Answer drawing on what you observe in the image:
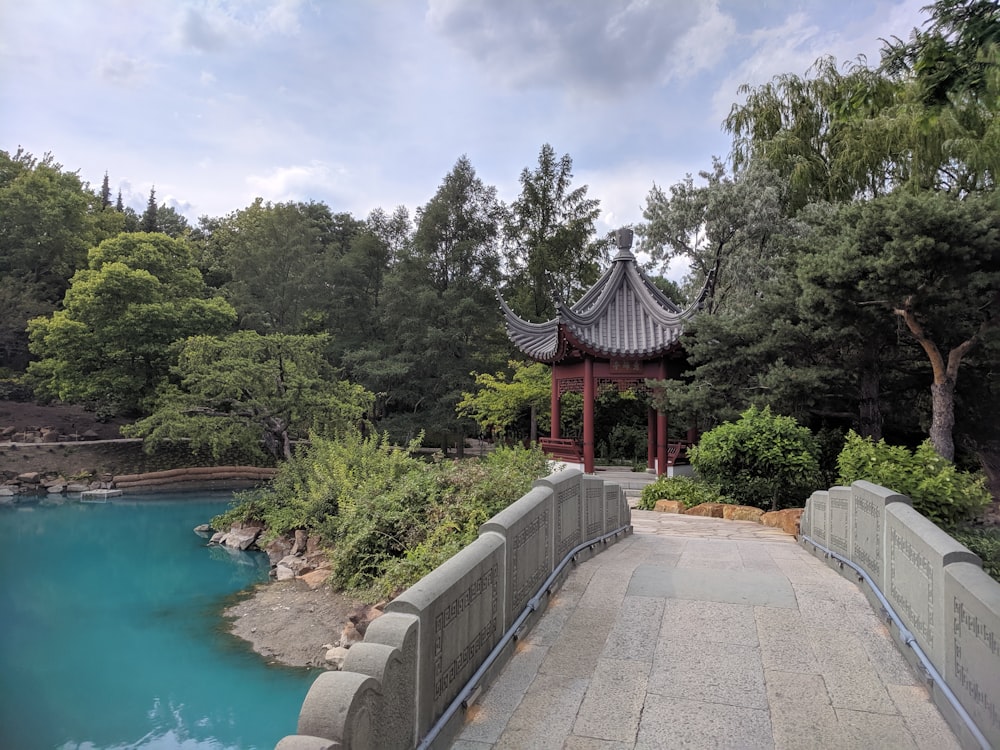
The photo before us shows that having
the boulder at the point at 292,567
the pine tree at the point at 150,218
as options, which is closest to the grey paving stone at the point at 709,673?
the boulder at the point at 292,567

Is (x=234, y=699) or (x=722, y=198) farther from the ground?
(x=722, y=198)

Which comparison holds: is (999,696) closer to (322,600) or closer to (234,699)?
(234,699)

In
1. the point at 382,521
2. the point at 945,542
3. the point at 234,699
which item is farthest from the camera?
the point at 382,521

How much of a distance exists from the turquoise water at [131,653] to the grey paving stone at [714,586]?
380 cm

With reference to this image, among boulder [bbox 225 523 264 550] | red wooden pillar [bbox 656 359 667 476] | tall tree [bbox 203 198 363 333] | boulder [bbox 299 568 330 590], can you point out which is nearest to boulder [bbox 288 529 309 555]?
boulder [bbox 299 568 330 590]

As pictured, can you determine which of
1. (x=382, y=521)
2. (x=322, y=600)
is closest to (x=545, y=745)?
(x=382, y=521)

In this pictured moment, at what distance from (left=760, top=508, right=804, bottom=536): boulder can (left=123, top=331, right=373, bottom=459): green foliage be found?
464 inches

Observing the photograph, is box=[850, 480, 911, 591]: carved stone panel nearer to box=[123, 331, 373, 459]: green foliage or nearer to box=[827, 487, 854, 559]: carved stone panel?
box=[827, 487, 854, 559]: carved stone panel

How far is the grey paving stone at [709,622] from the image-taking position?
4.24 m

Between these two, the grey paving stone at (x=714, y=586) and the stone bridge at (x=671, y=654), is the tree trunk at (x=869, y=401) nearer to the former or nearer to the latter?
the stone bridge at (x=671, y=654)

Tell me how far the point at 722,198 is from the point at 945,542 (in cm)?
1243

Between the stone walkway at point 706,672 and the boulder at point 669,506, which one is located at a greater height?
the stone walkway at point 706,672

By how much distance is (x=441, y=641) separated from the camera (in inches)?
119

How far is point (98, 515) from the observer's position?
16859 millimetres
